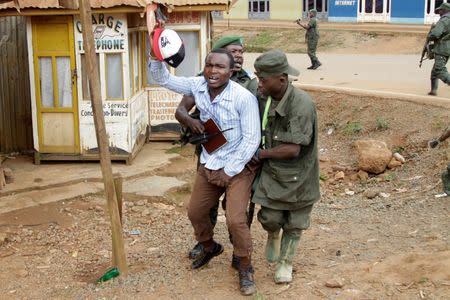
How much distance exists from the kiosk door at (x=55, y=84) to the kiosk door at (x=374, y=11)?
1155 inches

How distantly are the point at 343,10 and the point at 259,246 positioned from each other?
110 feet

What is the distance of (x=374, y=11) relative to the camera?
35.7 m

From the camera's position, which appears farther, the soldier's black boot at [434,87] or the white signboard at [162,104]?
the soldier's black boot at [434,87]

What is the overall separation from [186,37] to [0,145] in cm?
333

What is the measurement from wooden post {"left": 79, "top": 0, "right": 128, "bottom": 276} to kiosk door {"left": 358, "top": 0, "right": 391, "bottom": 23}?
32.7m

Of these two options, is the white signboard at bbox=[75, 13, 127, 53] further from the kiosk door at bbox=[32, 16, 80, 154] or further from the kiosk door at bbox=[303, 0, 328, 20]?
the kiosk door at bbox=[303, 0, 328, 20]

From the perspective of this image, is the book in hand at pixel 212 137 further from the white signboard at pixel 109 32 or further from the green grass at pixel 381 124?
the green grass at pixel 381 124

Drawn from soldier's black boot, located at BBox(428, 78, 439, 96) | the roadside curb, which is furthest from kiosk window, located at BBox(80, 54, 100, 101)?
soldier's black boot, located at BBox(428, 78, 439, 96)

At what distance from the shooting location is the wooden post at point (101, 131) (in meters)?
4.64

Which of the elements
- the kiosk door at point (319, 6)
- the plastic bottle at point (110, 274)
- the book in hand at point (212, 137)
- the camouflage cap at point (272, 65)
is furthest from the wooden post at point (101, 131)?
the kiosk door at point (319, 6)

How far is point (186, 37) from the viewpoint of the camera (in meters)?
10.2

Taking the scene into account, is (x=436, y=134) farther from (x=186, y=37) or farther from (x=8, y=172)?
(x=8, y=172)

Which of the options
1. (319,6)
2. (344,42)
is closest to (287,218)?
(344,42)

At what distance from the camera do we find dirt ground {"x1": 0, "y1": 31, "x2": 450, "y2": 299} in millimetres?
4594
